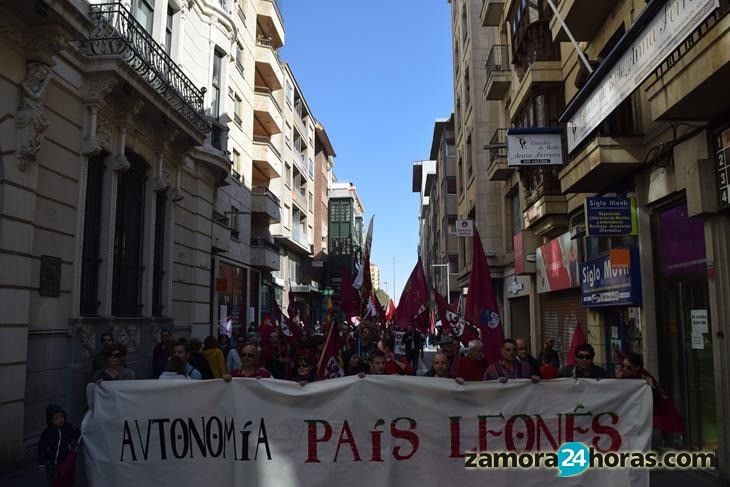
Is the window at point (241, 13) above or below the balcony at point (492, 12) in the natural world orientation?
above

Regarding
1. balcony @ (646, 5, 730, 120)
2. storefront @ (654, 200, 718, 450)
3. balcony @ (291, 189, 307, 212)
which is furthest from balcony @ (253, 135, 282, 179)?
balcony @ (646, 5, 730, 120)

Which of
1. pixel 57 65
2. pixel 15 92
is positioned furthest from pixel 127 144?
pixel 15 92

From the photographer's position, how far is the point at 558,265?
1602cm

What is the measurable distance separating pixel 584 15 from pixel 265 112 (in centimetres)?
Result: 2127

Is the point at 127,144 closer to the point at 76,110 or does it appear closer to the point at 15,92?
the point at 76,110

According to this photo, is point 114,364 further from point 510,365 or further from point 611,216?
point 611,216

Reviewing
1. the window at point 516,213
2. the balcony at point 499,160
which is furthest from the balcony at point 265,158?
the window at point 516,213

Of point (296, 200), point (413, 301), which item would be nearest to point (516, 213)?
point (413, 301)

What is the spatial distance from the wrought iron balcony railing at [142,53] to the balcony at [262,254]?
1313 cm

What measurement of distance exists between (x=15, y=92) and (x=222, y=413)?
20.0 ft

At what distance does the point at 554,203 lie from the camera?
50.2 ft

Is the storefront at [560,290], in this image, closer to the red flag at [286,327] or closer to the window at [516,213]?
the window at [516,213]

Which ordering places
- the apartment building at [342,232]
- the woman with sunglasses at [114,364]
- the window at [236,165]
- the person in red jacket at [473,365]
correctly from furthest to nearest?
the apartment building at [342,232] < the window at [236,165] < the person in red jacket at [473,365] < the woman with sunglasses at [114,364]

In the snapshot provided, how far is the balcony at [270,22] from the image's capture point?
3077cm
